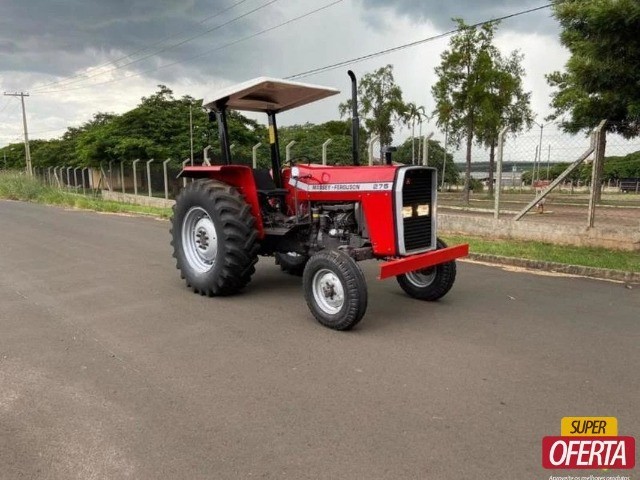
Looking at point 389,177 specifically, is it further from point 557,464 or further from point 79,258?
point 79,258

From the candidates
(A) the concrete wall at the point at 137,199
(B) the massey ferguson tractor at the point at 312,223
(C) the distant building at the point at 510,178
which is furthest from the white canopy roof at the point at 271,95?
(A) the concrete wall at the point at 137,199

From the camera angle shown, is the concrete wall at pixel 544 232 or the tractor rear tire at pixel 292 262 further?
the concrete wall at pixel 544 232

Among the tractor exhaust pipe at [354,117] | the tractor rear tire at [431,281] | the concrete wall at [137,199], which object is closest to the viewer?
the tractor exhaust pipe at [354,117]

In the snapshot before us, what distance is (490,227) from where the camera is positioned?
35.1ft

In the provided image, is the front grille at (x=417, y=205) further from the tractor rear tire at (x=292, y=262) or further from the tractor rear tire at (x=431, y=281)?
the tractor rear tire at (x=292, y=262)

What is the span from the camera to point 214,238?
6520mm

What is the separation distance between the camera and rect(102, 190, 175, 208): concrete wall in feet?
66.3

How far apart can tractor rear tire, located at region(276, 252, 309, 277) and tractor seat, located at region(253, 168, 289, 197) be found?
103cm

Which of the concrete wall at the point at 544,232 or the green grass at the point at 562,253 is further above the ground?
the concrete wall at the point at 544,232

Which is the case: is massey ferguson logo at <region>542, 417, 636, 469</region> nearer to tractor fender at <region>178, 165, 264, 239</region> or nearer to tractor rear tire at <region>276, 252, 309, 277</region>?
tractor fender at <region>178, 165, 264, 239</region>

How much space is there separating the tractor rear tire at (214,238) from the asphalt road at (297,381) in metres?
0.27

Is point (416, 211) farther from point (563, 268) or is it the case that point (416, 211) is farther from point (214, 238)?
point (563, 268)

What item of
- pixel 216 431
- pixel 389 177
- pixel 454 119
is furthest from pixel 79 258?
pixel 454 119

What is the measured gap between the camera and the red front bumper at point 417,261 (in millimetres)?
4797
